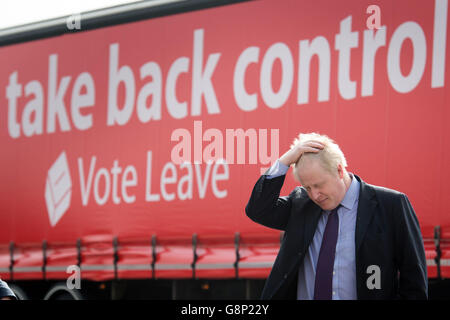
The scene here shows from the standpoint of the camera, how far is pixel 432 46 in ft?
22.1

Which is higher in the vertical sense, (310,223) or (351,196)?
(351,196)

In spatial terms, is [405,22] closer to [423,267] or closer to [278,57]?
[278,57]

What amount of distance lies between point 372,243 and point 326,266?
0.21m

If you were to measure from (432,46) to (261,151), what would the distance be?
174 centimetres

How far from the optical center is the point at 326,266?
11.6ft

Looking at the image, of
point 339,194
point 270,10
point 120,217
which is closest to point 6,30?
point 120,217

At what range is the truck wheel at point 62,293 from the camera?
931 centimetres
